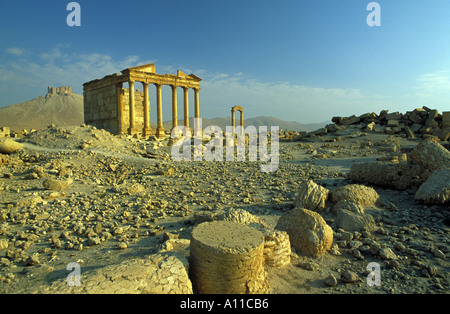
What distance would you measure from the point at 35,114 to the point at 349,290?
96.0 meters

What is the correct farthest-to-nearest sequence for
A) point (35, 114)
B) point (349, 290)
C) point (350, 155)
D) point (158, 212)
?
point (35, 114) < point (350, 155) < point (158, 212) < point (349, 290)

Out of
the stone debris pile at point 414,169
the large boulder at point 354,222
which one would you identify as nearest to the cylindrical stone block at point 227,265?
the large boulder at point 354,222

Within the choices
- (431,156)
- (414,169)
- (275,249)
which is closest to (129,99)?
(414,169)

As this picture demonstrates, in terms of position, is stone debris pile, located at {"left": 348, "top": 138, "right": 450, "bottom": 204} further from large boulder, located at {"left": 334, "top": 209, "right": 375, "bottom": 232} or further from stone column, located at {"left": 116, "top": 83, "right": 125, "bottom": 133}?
stone column, located at {"left": 116, "top": 83, "right": 125, "bottom": 133}

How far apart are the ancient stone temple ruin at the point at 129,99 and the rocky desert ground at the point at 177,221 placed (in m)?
11.9

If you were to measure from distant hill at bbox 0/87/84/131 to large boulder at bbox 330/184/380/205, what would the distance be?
69.7 m

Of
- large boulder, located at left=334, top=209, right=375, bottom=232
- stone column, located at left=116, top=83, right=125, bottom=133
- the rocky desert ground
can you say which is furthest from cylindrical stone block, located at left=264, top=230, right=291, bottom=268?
stone column, located at left=116, top=83, right=125, bottom=133

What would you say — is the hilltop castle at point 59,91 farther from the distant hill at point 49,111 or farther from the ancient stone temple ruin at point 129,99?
the ancient stone temple ruin at point 129,99

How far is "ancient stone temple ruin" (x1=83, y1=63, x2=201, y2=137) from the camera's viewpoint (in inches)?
867

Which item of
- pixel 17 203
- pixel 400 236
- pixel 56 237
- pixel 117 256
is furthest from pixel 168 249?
pixel 17 203

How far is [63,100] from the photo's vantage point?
100m

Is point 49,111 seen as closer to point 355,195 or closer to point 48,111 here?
point 48,111

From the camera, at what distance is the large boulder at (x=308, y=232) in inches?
157

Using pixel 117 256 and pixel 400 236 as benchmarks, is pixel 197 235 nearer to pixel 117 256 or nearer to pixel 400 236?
pixel 117 256
